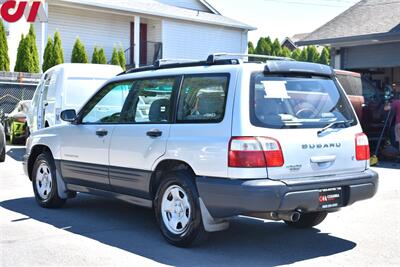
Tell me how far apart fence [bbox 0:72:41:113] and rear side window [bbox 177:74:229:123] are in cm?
1384

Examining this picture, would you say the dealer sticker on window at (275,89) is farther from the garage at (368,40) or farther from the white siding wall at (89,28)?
the white siding wall at (89,28)

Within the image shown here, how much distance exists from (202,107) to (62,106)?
753cm

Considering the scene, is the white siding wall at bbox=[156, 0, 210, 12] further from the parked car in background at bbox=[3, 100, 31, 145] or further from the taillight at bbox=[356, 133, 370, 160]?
the taillight at bbox=[356, 133, 370, 160]

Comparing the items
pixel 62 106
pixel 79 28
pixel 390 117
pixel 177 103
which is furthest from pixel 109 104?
pixel 79 28

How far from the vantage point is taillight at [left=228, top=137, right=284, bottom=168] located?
5.35 meters

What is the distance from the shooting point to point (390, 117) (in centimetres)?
1323

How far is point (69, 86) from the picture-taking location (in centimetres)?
1290

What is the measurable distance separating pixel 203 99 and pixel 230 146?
2.49 feet

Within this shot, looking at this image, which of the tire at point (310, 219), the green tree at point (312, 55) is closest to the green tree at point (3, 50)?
the tire at point (310, 219)

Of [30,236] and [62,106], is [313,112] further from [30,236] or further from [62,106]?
[62,106]

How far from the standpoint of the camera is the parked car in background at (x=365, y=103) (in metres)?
13.5

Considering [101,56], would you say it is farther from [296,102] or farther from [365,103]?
[296,102]

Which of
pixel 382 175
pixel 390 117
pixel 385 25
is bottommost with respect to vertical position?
pixel 382 175

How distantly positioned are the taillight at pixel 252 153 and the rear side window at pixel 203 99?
0.37 metres
